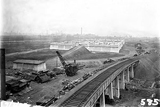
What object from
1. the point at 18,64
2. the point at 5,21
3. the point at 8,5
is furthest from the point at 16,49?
the point at 8,5

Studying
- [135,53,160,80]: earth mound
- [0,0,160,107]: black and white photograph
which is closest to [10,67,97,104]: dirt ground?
[0,0,160,107]: black and white photograph

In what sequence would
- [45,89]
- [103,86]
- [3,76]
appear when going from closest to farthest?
[103,86]
[45,89]
[3,76]

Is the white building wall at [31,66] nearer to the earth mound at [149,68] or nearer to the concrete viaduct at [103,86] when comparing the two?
the concrete viaduct at [103,86]

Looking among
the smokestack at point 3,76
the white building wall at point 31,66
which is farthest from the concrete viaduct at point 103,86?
the smokestack at point 3,76

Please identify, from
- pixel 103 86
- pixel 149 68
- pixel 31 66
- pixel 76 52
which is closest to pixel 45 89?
pixel 31 66

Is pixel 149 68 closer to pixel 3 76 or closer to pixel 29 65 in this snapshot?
pixel 29 65

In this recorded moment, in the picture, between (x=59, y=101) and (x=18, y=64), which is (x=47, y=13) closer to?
(x=18, y=64)

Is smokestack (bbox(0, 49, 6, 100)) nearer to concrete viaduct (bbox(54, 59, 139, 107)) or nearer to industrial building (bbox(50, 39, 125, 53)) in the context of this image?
industrial building (bbox(50, 39, 125, 53))
